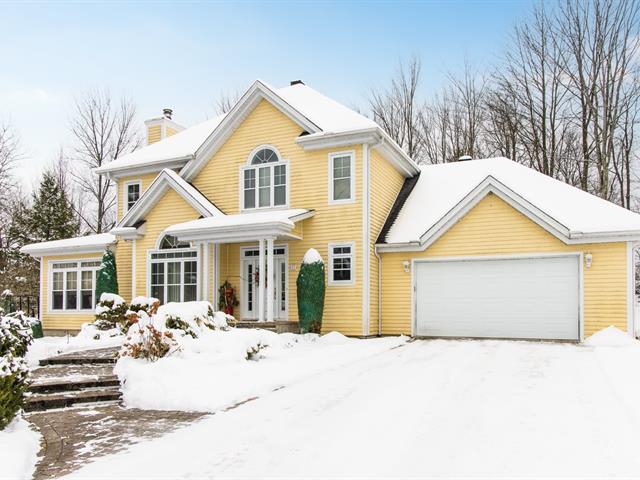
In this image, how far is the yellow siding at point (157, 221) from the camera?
17.5m

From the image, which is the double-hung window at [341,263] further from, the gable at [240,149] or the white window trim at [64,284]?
the white window trim at [64,284]

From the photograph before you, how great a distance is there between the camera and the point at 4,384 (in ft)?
20.1

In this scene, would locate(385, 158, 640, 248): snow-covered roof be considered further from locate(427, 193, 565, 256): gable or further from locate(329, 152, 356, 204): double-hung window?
locate(329, 152, 356, 204): double-hung window

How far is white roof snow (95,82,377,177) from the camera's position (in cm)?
1648

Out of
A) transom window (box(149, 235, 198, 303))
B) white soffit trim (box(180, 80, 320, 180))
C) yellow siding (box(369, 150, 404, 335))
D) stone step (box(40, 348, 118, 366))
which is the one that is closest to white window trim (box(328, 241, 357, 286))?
yellow siding (box(369, 150, 404, 335))

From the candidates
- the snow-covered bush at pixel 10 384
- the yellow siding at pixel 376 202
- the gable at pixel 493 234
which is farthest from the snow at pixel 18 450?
the gable at pixel 493 234

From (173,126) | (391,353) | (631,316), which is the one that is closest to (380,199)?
(391,353)

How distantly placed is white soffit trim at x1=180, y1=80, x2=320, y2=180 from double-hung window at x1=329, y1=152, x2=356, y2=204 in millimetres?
1032

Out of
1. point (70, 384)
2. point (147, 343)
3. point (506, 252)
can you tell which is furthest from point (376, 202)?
point (70, 384)

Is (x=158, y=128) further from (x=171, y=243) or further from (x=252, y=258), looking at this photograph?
(x=252, y=258)

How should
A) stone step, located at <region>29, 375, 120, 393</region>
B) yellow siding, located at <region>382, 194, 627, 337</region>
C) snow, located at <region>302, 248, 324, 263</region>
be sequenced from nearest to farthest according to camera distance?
stone step, located at <region>29, 375, 120, 393</region>, yellow siding, located at <region>382, 194, 627, 337</region>, snow, located at <region>302, 248, 324, 263</region>

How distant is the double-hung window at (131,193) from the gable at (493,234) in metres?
10.6

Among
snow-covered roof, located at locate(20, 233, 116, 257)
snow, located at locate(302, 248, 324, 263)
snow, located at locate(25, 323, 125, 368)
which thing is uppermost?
snow-covered roof, located at locate(20, 233, 116, 257)

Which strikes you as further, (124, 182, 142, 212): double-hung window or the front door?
(124, 182, 142, 212): double-hung window
